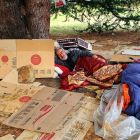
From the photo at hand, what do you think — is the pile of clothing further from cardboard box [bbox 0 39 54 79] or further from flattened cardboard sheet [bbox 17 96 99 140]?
flattened cardboard sheet [bbox 17 96 99 140]

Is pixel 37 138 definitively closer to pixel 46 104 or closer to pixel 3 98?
pixel 46 104

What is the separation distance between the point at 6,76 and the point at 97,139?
5.07 ft

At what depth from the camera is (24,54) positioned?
2824 millimetres

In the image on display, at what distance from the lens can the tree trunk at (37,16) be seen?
11.3 ft

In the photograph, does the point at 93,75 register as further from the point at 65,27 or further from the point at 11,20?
the point at 65,27

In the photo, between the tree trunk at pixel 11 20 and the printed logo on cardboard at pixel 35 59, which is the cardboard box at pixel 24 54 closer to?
the printed logo on cardboard at pixel 35 59

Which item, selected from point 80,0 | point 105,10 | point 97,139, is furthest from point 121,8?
point 97,139

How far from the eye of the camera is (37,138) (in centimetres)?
170

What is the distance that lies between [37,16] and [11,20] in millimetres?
439

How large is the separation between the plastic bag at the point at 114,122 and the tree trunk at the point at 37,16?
195 centimetres

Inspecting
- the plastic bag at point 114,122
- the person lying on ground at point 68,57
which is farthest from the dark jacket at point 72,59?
the plastic bag at point 114,122

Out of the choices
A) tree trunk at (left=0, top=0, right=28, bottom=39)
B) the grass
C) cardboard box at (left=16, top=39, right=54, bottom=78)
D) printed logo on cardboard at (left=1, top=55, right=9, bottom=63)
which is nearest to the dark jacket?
cardboard box at (left=16, top=39, right=54, bottom=78)

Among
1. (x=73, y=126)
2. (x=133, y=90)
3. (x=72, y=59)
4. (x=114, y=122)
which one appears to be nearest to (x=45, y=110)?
(x=73, y=126)

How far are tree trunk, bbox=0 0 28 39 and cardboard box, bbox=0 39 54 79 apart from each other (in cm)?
57
